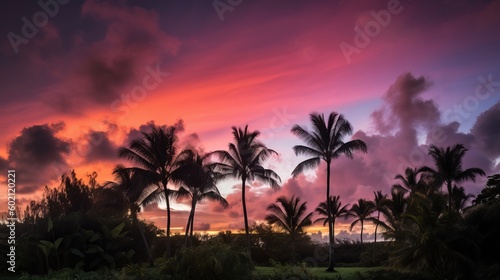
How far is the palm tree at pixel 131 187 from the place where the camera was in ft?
121

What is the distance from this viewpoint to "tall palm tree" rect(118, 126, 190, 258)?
36781 millimetres

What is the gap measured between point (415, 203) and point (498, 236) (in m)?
4.74

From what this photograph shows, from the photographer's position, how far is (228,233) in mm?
43750

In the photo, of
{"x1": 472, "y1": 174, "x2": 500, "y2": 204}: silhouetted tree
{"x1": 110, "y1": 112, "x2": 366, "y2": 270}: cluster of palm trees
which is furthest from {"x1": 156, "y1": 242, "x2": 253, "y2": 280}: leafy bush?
{"x1": 472, "y1": 174, "x2": 500, "y2": 204}: silhouetted tree

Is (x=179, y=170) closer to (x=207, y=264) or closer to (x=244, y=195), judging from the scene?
(x=244, y=195)

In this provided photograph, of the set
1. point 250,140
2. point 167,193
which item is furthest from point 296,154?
point 167,193

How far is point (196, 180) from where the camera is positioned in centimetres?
3691

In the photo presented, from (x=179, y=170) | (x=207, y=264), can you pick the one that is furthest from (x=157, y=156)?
(x=207, y=264)

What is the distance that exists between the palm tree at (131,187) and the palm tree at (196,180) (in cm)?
274

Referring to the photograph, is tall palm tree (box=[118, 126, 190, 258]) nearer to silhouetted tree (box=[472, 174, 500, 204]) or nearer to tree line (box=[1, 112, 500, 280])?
tree line (box=[1, 112, 500, 280])

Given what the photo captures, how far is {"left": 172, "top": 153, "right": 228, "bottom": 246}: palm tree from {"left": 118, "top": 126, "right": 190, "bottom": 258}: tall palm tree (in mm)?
747

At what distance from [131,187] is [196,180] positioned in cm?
486

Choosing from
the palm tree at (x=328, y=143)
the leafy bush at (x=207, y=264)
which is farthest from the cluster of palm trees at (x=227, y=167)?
the leafy bush at (x=207, y=264)

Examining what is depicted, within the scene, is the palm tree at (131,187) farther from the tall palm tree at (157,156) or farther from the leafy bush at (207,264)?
the leafy bush at (207,264)
